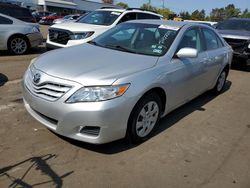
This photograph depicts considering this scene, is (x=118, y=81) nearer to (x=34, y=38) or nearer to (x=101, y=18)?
(x=101, y=18)

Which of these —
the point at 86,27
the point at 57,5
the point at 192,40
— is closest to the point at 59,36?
→ the point at 86,27

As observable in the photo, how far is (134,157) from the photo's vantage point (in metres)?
3.80

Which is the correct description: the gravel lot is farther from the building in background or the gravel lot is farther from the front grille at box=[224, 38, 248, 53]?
the building in background

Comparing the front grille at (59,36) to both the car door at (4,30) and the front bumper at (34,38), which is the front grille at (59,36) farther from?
the car door at (4,30)

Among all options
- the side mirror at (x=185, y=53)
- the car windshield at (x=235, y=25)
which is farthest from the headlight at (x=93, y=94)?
the car windshield at (x=235, y=25)

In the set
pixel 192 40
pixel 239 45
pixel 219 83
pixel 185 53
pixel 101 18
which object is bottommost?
pixel 219 83

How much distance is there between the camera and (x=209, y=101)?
6391 millimetres

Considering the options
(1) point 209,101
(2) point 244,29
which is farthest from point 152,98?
(2) point 244,29

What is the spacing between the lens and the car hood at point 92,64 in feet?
11.9

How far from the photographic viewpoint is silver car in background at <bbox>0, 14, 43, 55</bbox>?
9.79 meters

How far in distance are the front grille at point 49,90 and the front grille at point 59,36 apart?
5002 mm

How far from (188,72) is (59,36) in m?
5.16

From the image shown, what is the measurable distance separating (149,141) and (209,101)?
2606 millimetres

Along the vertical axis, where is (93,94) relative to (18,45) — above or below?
above
